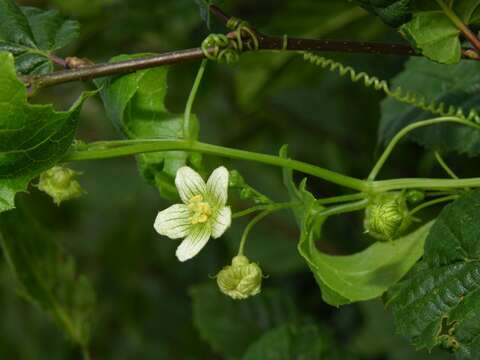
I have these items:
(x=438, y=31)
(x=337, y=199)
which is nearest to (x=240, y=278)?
(x=337, y=199)

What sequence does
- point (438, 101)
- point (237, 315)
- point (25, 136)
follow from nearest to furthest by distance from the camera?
point (25, 136), point (438, 101), point (237, 315)

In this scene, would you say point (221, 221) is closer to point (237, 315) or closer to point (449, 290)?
point (449, 290)

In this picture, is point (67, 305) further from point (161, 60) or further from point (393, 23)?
point (393, 23)

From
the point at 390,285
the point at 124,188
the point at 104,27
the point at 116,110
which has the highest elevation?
the point at 116,110

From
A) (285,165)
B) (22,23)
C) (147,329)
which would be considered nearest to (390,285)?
(285,165)

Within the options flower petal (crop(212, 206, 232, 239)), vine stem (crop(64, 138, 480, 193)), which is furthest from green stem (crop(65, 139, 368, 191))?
flower petal (crop(212, 206, 232, 239))

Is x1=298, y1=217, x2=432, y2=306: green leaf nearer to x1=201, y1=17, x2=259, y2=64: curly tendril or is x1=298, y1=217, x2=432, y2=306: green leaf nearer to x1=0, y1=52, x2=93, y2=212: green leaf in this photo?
x1=201, y1=17, x2=259, y2=64: curly tendril
